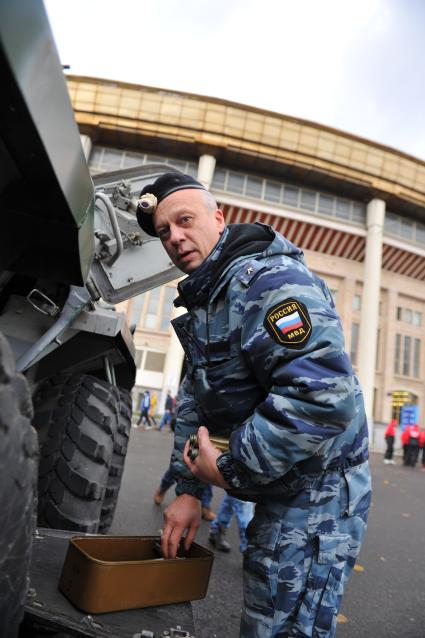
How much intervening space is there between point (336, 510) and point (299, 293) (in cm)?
65

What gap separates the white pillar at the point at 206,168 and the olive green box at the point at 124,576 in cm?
2463

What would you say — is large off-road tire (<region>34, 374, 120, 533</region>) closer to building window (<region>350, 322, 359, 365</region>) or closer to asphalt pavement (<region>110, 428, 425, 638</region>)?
asphalt pavement (<region>110, 428, 425, 638</region>)

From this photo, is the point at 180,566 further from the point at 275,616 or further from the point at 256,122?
the point at 256,122

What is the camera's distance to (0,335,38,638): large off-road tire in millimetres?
761

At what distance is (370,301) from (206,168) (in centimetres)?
1231

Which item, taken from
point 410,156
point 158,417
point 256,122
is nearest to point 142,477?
point 158,417

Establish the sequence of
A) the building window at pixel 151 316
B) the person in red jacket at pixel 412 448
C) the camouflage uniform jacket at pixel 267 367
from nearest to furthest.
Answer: the camouflage uniform jacket at pixel 267 367
the person in red jacket at pixel 412 448
the building window at pixel 151 316

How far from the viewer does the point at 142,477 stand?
5.91 metres

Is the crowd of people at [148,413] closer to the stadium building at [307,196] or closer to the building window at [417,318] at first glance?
the stadium building at [307,196]

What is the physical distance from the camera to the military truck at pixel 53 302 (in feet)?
2.51

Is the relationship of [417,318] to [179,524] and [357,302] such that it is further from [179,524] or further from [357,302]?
[179,524]

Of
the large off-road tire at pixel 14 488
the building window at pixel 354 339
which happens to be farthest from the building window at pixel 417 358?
the large off-road tire at pixel 14 488

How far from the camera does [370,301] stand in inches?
985

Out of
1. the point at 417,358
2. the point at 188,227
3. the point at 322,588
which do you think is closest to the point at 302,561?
the point at 322,588
